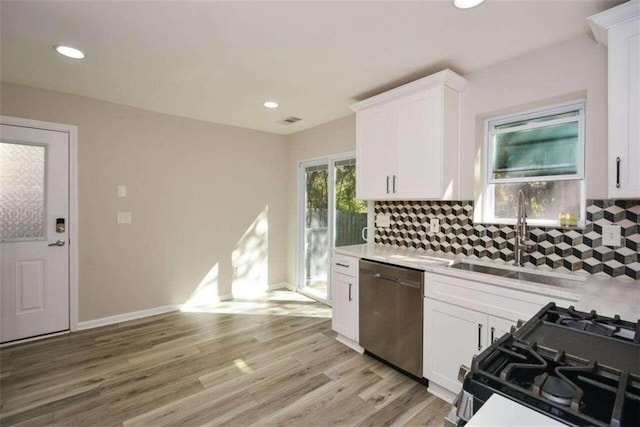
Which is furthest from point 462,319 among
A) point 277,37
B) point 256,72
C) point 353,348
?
point 256,72

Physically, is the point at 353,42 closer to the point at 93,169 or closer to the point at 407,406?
the point at 407,406

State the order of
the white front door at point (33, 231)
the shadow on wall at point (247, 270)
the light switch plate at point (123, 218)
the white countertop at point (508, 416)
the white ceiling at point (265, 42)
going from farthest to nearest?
1. the shadow on wall at point (247, 270)
2. the light switch plate at point (123, 218)
3. the white front door at point (33, 231)
4. the white ceiling at point (265, 42)
5. the white countertop at point (508, 416)

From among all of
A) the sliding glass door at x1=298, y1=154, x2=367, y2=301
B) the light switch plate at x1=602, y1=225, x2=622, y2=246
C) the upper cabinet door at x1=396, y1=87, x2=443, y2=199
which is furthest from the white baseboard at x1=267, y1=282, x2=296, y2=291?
the light switch plate at x1=602, y1=225, x2=622, y2=246

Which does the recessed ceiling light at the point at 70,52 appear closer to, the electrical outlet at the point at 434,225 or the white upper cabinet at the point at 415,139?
the white upper cabinet at the point at 415,139

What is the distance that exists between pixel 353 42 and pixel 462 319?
2042 millimetres

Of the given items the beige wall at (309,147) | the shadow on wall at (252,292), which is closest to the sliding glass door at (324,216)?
the beige wall at (309,147)

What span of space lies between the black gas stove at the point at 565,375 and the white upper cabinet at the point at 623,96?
3.04ft

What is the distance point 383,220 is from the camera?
130 inches

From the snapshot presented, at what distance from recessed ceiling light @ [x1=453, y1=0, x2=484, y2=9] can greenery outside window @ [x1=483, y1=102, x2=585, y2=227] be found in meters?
1.10

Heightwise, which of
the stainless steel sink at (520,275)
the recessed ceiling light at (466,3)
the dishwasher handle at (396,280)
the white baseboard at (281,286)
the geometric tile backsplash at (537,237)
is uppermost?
the recessed ceiling light at (466,3)

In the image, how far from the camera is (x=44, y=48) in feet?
7.17

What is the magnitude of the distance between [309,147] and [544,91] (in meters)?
2.88

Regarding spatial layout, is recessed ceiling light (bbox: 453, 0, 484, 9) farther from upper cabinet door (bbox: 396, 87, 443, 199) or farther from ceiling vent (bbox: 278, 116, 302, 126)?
ceiling vent (bbox: 278, 116, 302, 126)

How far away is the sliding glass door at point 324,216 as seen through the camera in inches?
152
